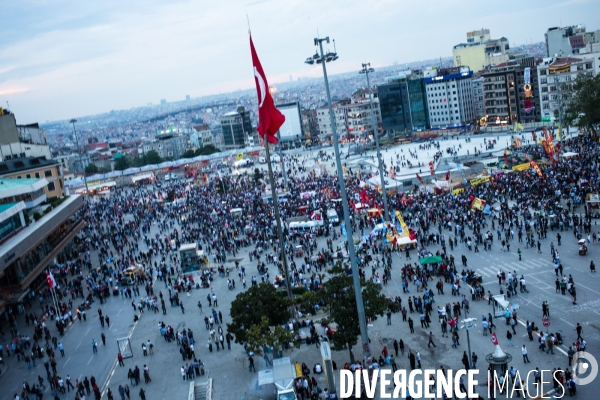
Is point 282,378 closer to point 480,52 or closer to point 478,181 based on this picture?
point 478,181

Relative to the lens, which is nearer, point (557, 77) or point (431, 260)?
point (431, 260)

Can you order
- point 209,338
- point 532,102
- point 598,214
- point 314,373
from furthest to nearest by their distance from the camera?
point 532,102, point 598,214, point 209,338, point 314,373

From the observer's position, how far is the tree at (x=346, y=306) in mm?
19844

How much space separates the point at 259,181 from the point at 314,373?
54.3 m

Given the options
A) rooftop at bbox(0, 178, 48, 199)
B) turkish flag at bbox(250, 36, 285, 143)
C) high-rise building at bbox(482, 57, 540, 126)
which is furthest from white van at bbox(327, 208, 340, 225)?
high-rise building at bbox(482, 57, 540, 126)

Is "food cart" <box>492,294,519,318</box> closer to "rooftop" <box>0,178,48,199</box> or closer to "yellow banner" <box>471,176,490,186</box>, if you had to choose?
"yellow banner" <box>471,176,490,186</box>

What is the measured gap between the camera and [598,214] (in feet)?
113

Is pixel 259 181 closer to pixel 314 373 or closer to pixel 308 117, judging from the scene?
pixel 314 373

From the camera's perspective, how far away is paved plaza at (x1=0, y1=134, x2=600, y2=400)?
20525 millimetres

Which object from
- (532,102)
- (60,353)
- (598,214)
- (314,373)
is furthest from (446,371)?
(532,102)

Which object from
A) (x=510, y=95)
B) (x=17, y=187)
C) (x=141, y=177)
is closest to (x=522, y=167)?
(x=17, y=187)

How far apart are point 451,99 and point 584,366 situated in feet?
295

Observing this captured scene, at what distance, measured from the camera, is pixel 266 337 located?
67.1 ft

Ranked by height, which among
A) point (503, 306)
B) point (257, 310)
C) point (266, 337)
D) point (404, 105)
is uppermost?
point (404, 105)
